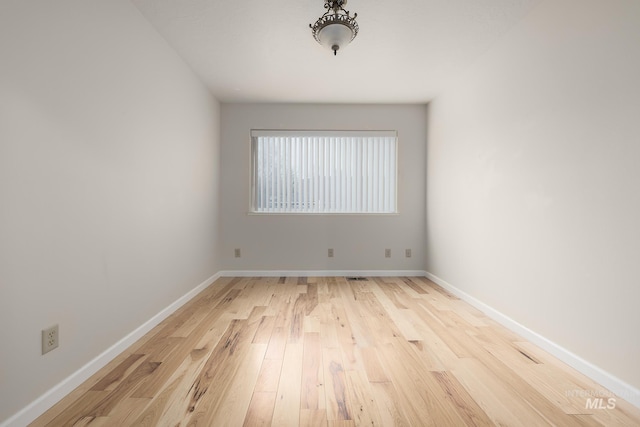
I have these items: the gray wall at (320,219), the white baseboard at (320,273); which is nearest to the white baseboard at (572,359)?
the white baseboard at (320,273)

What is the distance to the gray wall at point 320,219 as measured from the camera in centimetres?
443

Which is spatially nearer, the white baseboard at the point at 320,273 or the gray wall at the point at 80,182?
the gray wall at the point at 80,182

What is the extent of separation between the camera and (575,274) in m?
1.92

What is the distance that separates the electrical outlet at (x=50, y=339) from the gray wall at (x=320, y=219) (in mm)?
2868

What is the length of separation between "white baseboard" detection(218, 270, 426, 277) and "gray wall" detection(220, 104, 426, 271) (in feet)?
0.17

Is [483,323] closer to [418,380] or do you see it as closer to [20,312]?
[418,380]

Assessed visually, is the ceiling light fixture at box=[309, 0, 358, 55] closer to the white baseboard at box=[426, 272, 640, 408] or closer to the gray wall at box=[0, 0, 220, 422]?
the gray wall at box=[0, 0, 220, 422]

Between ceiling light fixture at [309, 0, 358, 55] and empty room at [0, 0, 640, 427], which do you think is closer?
empty room at [0, 0, 640, 427]

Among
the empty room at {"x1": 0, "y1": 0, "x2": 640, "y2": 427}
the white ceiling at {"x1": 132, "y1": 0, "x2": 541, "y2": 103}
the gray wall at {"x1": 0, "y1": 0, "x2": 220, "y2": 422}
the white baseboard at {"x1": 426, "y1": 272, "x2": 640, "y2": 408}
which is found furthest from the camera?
the white ceiling at {"x1": 132, "y1": 0, "x2": 541, "y2": 103}

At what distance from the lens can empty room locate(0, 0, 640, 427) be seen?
1448mm

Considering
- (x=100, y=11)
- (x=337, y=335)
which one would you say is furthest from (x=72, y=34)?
(x=337, y=335)

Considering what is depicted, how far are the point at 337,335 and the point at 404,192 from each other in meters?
2.70

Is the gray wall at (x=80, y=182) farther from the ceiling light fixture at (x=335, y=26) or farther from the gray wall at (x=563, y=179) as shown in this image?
the gray wall at (x=563, y=179)

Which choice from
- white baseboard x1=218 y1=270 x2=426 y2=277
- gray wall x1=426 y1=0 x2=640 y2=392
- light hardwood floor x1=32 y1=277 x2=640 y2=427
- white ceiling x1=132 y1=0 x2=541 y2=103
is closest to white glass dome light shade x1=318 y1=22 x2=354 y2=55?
white ceiling x1=132 y1=0 x2=541 y2=103
